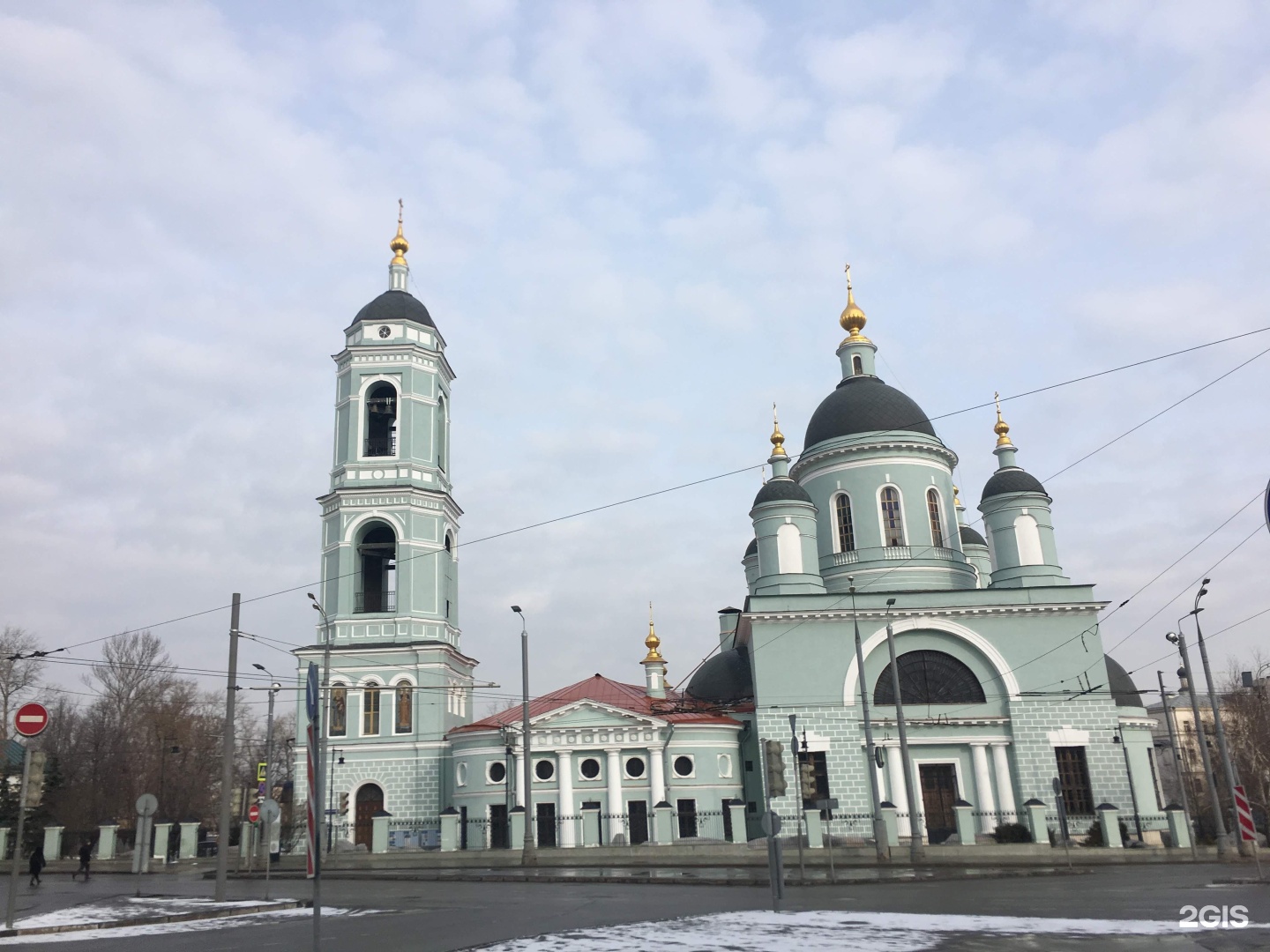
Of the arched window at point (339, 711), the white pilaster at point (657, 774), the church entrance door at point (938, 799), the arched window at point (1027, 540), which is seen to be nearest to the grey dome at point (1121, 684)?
the arched window at point (1027, 540)

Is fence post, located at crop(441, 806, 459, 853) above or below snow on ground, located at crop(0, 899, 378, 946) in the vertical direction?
above

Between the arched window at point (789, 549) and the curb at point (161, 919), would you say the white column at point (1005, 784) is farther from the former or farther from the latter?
the curb at point (161, 919)

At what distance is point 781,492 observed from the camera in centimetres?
3888

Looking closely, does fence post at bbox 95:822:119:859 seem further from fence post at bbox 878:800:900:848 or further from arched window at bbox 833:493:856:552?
arched window at bbox 833:493:856:552

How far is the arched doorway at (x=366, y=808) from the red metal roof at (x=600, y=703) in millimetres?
3724

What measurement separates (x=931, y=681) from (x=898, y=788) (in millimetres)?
4036

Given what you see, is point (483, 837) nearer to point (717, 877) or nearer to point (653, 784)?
point (653, 784)

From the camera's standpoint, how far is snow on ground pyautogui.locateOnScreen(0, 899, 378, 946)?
14.7m

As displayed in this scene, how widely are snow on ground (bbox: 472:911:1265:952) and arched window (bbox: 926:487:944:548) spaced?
27880 millimetres

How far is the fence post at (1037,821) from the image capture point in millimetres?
33125

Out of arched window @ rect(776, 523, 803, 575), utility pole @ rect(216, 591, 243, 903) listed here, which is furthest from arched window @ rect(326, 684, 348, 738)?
utility pole @ rect(216, 591, 243, 903)

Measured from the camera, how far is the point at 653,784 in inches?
1438

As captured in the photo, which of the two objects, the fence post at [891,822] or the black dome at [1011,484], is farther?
the black dome at [1011,484]

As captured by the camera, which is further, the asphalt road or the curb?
the curb
